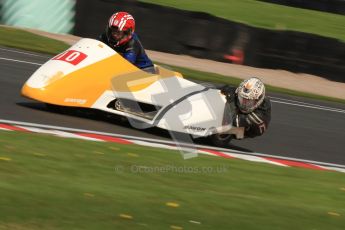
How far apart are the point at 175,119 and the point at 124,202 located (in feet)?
10.1

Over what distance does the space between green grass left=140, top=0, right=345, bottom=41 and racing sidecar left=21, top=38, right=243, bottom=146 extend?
446 inches

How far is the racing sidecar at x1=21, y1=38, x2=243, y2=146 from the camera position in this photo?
9.04m

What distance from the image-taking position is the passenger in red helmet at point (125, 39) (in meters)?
9.66

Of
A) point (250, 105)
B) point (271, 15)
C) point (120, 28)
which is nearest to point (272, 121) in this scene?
point (250, 105)

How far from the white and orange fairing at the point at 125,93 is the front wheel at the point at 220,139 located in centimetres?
16

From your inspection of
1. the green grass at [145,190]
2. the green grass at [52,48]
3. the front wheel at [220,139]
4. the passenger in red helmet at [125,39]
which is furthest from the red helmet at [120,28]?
the green grass at [52,48]

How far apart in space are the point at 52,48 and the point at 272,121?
5.71m

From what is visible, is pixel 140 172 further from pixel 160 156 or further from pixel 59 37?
pixel 59 37

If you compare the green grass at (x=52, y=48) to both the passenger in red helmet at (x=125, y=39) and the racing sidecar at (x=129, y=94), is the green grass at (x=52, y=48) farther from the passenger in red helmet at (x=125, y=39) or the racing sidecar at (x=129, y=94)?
the racing sidecar at (x=129, y=94)

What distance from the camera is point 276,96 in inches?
601

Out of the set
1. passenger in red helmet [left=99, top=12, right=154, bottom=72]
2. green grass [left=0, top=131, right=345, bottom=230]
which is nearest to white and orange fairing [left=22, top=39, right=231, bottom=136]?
passenger in red helmet [left=99, top=12, right=154, bottom=72]

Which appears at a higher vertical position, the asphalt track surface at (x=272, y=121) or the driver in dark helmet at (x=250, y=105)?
the driver in dark helmet at (x=250, y=105)

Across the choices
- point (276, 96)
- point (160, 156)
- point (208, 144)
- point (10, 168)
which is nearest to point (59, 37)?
point (276, 96)

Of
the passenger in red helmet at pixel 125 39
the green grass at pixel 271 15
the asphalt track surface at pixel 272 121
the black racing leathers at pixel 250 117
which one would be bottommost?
the green grass at pixel 271 15
